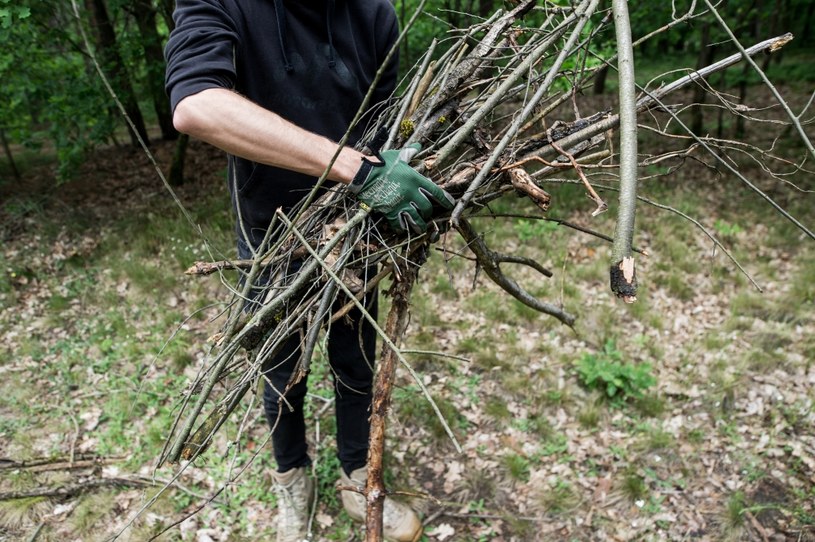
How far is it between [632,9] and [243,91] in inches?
253

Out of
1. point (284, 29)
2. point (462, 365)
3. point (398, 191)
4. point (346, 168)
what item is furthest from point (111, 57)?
point (398, 191)

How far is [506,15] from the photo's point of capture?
159 cm

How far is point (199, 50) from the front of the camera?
1.48 meters

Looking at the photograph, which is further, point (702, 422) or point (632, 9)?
point (632, 9)

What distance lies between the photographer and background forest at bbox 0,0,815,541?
8.48 ft

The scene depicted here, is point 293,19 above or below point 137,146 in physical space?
above

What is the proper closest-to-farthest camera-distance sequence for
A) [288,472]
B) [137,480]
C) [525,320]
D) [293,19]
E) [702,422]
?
1. [293,19]
2. [288,472]
3. [137,480]
4. [702,422]
5. [525,320]

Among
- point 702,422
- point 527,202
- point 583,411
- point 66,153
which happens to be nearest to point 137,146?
point 66,153

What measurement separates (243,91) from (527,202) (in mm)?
4229

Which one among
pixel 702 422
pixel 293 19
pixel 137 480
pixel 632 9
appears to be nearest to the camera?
pixel 293 19

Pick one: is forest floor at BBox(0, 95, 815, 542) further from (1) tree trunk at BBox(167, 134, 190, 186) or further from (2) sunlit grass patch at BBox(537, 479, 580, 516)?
(1) tree trunk at BBox(167, 134, 190, 186)

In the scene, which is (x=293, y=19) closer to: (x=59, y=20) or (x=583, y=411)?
(x=583, y=411)

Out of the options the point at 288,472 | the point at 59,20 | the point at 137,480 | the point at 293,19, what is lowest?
the point at 137,480

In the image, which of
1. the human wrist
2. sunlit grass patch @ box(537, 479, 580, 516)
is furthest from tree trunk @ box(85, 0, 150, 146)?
sunlit grass patch @ box(537, 479, 580, 516)
